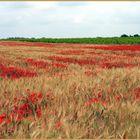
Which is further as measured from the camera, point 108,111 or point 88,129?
point 108,111

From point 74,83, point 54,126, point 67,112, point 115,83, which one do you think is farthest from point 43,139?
point 115,83

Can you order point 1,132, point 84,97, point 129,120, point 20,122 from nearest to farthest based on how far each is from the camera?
point 1,132 → point 20,122 → point 129,120 → point 84,97

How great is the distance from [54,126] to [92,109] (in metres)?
0.88

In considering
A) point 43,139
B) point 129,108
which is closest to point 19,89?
point 129,108

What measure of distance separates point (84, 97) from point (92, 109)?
102cm

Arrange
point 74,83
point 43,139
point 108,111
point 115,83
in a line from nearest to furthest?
point 43,139 → point 108,111 → point 74,83 → point 115,83

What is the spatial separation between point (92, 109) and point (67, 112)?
299 mm

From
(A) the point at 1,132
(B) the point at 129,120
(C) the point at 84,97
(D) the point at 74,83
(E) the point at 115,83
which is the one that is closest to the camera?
(A) the point at 1,132

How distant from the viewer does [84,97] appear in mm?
4930

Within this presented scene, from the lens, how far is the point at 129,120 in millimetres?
3580

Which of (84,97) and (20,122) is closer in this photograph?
(20,122)

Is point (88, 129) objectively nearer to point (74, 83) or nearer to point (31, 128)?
point (31, 128)

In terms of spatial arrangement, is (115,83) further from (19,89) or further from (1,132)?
(1,132)

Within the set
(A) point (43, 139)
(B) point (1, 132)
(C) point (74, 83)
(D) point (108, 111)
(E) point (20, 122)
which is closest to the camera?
(A) point (43, 139)
